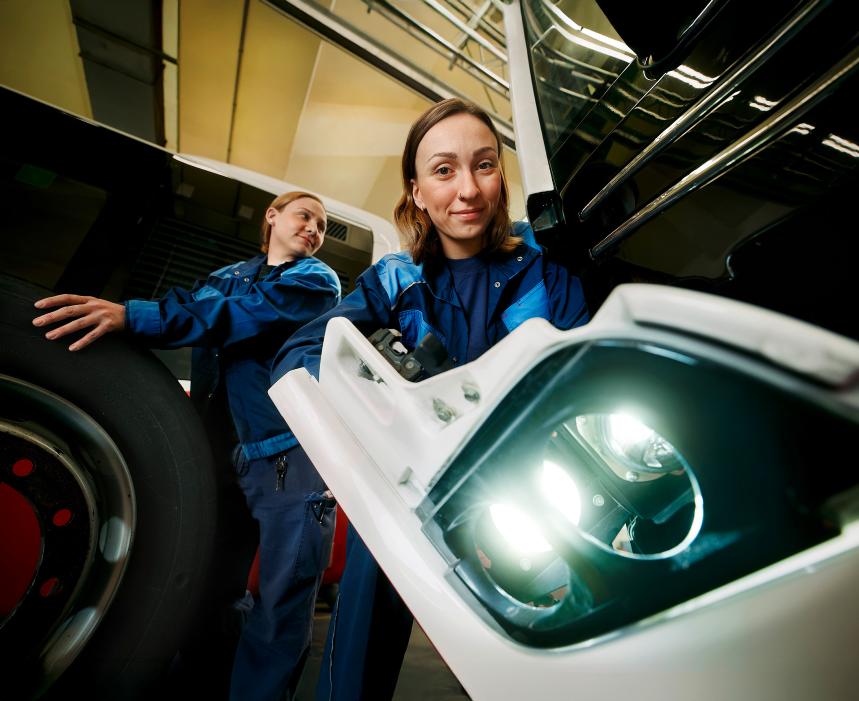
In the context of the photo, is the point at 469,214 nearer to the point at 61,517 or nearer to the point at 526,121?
the point at 526,121

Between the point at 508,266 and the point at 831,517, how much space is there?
883mm

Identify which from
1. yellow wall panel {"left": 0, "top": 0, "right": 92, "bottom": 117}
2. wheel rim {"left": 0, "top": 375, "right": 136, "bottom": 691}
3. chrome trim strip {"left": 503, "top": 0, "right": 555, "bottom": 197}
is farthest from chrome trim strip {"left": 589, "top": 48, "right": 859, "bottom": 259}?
yellow wall panel {"left": 0, "top": 0, "right": 92, "bottom": 117}

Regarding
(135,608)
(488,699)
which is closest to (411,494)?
Result: (488,699)

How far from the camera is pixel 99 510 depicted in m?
0.96

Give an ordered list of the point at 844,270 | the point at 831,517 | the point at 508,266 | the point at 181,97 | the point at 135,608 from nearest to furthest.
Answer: the point at 831,517 → the point at 844,270 → the point at 135,608 → the point at 508,266 → the point at 181,97

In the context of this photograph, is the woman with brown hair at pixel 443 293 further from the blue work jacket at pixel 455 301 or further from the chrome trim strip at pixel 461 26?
the chrome trim strip at pixel 461 26

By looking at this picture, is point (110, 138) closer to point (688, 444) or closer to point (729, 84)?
point (729, 84)

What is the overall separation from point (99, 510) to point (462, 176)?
1.31 meters

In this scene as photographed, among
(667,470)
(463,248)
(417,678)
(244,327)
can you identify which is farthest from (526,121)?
(417,678)

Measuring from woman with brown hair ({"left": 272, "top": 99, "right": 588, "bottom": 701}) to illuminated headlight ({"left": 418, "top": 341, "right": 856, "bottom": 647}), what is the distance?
46 cm

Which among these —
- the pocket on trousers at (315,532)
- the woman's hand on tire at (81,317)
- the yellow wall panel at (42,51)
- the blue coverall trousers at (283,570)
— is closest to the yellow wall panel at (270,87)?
the yellow wall panel at (42,51)

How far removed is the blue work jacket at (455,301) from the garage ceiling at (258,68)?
10.00ft

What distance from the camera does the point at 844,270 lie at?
0.41 metres

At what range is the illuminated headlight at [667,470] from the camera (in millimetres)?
309
